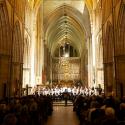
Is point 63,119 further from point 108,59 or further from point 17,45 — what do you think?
point 17,45

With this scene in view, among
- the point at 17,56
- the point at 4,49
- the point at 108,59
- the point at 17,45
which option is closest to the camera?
the point at 4,49

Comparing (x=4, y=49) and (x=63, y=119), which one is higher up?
(x=4, y=49)

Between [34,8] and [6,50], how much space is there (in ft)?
42.4

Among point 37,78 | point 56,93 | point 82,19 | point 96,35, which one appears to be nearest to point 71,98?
point 56,93

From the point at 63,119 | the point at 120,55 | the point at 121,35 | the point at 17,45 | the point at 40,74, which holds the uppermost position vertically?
the point at 121,35

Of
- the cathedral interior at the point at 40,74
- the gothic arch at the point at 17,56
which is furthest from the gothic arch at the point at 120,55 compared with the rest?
the gothic arch at the point at 17,56

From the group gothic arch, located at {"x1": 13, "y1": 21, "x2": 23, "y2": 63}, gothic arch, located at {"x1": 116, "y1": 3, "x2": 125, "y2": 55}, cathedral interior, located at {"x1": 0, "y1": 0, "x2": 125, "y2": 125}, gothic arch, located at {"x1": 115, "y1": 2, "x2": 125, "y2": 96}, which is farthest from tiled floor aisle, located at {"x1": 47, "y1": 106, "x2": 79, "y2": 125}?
gothic arch, located at {"x1": 13, "y1": 21, "x2": 23, "y2": 63}

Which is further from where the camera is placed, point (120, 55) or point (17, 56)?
point (17, 56)

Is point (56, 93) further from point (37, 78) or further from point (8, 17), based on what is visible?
point (8, 17)

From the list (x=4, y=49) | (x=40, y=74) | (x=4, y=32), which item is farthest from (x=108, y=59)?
(x=40, y=74)

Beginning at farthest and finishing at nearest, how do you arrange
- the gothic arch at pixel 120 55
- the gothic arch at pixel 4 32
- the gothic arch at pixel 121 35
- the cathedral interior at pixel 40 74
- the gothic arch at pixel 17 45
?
the gothic arch at pixel 17 45 → the gothic arch at pixel 120 55 → the gothic arch at pixel 121 35 → the gothic arch at pixel 4 32 → the cathedral interior at pixel 40 74

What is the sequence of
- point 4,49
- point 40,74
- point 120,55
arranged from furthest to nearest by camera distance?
point 40,74, point 120,55, point 4,49

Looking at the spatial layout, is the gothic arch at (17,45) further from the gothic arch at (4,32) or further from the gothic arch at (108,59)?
the gothic arch at (108,59)

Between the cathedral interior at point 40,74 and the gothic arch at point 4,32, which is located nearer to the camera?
the cathedral interior at point 40,74
